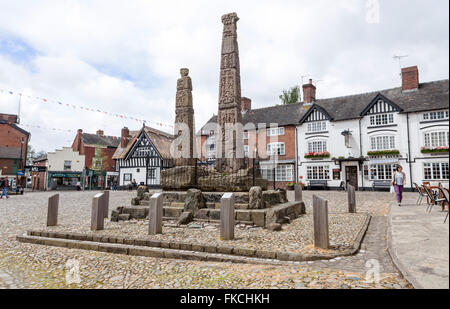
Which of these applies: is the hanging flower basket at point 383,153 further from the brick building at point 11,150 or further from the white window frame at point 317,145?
the brick building at point 11,150

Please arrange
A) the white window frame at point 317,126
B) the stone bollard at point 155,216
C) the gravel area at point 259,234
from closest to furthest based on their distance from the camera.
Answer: the gravel area at point 259,234 → the stone bollard at point 155,216 → the white window frame at point 317,126

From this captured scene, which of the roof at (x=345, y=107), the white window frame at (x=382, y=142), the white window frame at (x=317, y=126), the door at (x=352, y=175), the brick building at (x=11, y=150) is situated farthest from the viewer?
the brick building at (x=11, y=150)

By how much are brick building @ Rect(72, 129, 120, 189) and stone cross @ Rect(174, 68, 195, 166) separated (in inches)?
1340

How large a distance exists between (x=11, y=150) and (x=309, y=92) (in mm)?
40440

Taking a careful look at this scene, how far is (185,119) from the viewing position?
9547 mm

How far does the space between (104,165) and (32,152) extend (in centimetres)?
4040

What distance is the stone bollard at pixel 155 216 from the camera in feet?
20.4

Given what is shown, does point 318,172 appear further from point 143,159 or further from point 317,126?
point 143,159

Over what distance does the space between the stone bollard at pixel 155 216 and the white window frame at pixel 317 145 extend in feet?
73.9

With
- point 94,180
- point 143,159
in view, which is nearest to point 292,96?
point 143,159

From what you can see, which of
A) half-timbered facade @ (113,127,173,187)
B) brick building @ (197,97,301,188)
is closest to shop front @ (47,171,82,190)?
half-timbered facade @ (113,127,173,187)

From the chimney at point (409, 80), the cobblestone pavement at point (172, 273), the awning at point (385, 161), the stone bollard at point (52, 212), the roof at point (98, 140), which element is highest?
the chimney at point (409, 80)

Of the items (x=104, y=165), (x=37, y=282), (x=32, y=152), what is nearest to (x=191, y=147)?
(x=37, y=282)

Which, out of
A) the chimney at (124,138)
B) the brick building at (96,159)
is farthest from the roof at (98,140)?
the chimney at (124,138)
